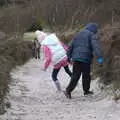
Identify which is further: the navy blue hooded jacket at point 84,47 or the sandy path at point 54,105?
the navy blue hooded jacket at point 84,47

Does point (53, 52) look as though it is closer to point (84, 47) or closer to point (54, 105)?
point (84, 47)

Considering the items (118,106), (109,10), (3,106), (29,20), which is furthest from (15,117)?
(29,20)

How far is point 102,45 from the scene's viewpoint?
47.9 ft

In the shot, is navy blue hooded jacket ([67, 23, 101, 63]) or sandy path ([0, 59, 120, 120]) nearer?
sandy path ([0, 59, 120, 120])

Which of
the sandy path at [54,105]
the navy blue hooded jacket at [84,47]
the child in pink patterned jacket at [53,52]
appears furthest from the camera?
the child in pink patterned jacket at [53,52]

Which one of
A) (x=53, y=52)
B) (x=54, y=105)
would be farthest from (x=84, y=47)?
(x=54, y=105)

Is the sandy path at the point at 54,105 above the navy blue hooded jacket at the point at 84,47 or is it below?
below

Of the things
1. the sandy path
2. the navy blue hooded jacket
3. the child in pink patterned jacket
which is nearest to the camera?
the sandy path

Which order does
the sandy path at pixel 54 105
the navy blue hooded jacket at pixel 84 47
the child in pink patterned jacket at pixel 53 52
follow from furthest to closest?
the child in pink patterned jacket at pixel 53 52 < the navy blue hooded jacket at pixel 84 47 < the sandy path at pixel 54 105

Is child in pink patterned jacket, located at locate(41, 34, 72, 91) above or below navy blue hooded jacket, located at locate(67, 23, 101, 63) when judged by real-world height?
below

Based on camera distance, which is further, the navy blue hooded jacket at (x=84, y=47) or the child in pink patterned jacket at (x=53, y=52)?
the child in pink patterned jacket at (x=53, y=52)

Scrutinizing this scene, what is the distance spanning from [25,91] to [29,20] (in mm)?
26798

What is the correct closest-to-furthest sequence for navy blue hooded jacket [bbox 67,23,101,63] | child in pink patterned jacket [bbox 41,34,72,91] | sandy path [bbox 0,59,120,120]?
sandy path [bbox 0,59,120,120] < navy blue hooded jacket [bbox 67,23,101,63] < child in pink patterned jacket [bbox 41,34,72,91]

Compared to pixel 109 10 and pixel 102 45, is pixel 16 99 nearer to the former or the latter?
pixel 102 45
